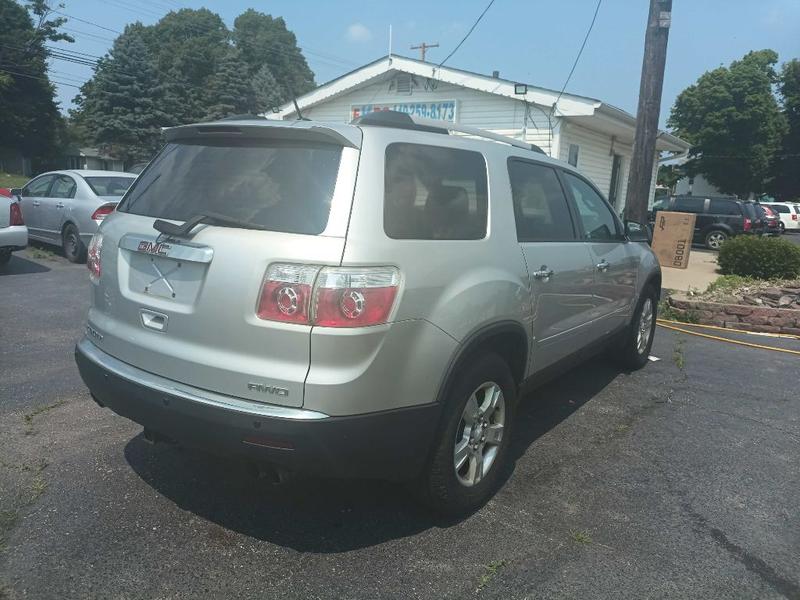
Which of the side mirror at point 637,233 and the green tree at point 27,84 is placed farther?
the green tree at point 27,84

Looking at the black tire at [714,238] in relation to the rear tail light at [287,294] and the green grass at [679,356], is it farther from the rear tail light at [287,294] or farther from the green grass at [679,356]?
the rear tail light at [287,294]

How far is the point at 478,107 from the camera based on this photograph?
1526 centimetres

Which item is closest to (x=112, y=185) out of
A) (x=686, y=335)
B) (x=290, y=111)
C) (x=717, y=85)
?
(x=290, y=111)

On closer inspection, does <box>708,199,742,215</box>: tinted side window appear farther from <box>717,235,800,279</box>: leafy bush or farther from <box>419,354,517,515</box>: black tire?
<box>419,354,517,515</box>: black tire

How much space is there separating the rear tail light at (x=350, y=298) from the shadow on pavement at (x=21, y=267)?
8668mm

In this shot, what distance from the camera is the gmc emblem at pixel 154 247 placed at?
8.82 ft

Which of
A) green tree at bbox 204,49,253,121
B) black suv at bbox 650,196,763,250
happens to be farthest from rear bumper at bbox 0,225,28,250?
green tree at bbox 204,49,253,121

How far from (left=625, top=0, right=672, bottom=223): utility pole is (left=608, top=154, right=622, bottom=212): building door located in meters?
9.21

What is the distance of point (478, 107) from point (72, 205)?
9495 mm

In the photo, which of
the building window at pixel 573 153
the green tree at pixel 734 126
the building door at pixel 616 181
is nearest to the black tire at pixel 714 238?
the building door at pixel 616 181

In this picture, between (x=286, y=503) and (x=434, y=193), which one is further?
(x=286, y=503)

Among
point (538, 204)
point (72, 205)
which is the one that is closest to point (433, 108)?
point (72, 205)

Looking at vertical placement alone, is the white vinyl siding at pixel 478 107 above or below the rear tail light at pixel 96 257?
above

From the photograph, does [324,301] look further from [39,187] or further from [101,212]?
[39,187]
